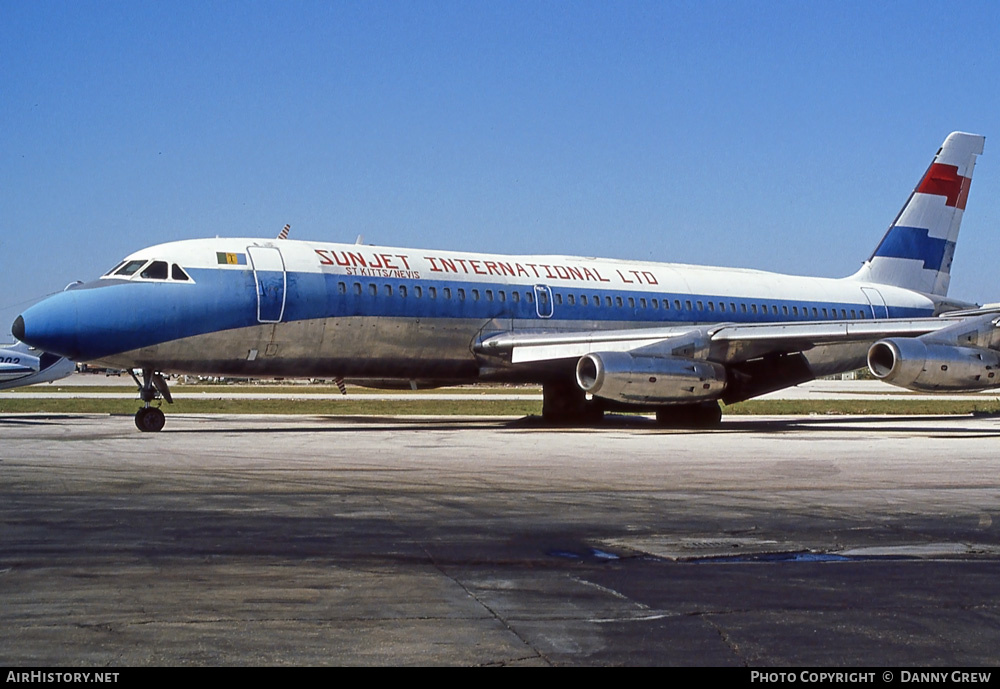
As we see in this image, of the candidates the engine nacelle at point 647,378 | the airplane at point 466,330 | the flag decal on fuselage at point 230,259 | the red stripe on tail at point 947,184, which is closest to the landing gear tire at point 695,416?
the airplane at point 466,330

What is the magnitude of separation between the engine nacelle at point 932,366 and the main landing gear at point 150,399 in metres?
14.5

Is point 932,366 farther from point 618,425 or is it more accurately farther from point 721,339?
point 618,425

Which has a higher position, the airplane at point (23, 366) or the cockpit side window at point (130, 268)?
the cockpit side window at point (130, 268)

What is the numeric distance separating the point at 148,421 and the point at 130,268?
121 inches

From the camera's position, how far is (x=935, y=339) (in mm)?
23734

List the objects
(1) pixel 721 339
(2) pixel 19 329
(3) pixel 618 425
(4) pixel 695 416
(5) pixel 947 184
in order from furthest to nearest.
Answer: (5) pixel 947 184
(3) pixel 618 425
(4) pixel 695 416
(1) pixel 721 339
(2) pixel 19 329

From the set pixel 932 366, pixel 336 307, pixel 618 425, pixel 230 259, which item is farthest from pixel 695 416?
pixel 230 259

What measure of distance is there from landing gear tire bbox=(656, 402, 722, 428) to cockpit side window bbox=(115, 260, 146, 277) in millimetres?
12350

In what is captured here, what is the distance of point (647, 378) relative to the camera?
2341cm

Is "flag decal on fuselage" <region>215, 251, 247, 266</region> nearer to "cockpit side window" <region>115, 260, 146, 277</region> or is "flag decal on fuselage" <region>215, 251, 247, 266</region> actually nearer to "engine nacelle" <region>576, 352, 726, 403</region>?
"cockpit side window" <region>115, 260, 146, 277</region>

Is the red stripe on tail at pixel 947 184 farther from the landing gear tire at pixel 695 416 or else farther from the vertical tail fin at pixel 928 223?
the landing gear tire at pixel 695 416

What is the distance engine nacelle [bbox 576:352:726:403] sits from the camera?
75.9ft

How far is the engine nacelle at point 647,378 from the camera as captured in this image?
910 inches

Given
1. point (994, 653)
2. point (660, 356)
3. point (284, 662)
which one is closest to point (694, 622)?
point (994, 653)
